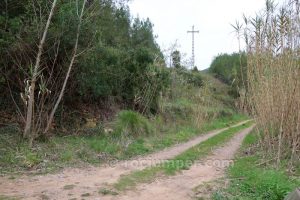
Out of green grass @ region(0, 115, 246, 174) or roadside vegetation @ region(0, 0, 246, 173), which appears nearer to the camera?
green grass @ region(0, 115, 246, 174)

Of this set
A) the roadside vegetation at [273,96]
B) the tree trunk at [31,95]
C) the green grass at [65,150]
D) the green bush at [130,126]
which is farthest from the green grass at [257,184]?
the tree trunk at [31,95]

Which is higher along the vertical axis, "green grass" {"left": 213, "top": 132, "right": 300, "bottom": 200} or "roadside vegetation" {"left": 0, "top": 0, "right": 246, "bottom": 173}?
"roadside vegetation" {"left": 0, "top": 0, "right": 246, "bottom": 173}

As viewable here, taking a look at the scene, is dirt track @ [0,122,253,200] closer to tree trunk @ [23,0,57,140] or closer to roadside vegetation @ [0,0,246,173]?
roadside vegetation @ [0,0,246,173]

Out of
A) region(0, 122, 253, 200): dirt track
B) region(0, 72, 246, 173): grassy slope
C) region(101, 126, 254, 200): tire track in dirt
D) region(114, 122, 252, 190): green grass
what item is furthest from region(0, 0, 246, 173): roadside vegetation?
region(101, 126, 254, 200): tire track in dirt

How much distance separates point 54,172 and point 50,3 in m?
4.49

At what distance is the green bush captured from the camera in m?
10.4

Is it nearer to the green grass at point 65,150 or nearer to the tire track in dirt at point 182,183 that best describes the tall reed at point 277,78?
the tire track in dirt at point 182,183

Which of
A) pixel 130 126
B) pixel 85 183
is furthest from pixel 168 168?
pixel 130 126

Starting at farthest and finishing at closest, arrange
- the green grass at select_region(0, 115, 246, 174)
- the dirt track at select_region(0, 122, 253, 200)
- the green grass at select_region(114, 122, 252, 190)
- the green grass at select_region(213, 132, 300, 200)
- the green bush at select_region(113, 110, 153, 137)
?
the green bush at select_region(113, 110, 153, 137)
the green grass at select_region(0, 115, 246, 174)
the green grass at select_region(114, 122, 252, 190)
the dirt track at select_region(0, 122, 253, 200)
the green grass at select_region(213, 132, 300, 200)

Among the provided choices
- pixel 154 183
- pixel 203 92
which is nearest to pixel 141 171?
pixel 154 183

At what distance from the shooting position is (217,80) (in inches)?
1407

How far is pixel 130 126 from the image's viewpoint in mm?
10805

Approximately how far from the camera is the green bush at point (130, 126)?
34.3 feet

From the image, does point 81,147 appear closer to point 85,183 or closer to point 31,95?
point 31,95
